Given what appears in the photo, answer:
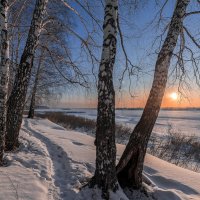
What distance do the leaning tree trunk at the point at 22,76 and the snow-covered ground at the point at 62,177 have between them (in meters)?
0.53

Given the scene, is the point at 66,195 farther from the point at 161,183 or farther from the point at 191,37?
the point at 191,37

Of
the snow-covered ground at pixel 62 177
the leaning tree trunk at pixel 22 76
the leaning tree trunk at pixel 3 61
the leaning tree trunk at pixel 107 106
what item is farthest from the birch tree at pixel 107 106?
the leaning tree trunk at pixel 22 76

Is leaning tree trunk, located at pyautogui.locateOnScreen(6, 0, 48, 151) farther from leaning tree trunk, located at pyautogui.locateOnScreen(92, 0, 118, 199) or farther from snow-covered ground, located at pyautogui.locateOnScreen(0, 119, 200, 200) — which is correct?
leaning tree trunk, located at pyautogui.locateOnScreen(92, 0, 118, 199)

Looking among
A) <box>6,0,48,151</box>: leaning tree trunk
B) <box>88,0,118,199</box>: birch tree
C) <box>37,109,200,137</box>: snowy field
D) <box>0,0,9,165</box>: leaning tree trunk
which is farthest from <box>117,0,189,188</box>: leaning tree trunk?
<box>37,109,200,137</box>: snowy field

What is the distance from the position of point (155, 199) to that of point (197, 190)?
1.00 metres

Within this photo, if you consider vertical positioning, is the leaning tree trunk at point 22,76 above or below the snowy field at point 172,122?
above

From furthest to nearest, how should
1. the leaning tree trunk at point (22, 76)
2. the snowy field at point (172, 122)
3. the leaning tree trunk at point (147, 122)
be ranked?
the snowy field at point (172, 122), the leaning tree trunk at point (22, 76), the leaning tree trunk at point (147, 122)

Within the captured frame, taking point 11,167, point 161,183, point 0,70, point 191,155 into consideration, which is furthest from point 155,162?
point 191,155

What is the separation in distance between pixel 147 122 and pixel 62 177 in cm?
182

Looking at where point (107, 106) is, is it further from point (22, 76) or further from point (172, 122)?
point (172, 122)

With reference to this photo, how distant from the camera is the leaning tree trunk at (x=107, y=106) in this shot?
4293mm

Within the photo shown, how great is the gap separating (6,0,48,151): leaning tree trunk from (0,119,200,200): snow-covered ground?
1.73 feet

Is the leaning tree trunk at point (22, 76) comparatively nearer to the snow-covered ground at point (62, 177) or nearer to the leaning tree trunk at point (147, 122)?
the snow-covered ground at point (62, 177)

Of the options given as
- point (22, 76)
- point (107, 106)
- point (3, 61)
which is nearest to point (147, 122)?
point (107, 106)
